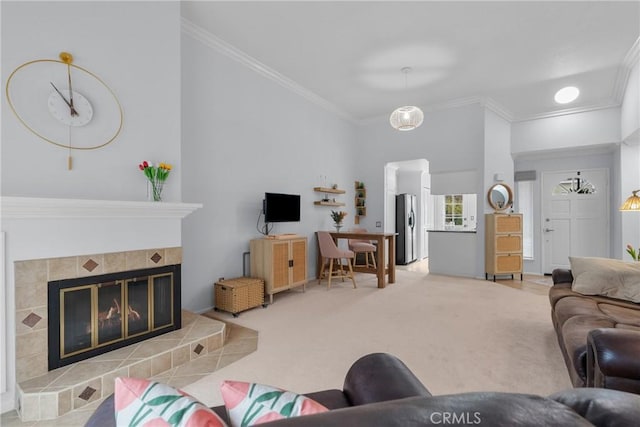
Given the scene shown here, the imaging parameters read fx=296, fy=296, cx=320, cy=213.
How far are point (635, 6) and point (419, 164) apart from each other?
4.25 m

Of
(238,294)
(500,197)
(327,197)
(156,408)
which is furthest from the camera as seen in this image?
(327,197)

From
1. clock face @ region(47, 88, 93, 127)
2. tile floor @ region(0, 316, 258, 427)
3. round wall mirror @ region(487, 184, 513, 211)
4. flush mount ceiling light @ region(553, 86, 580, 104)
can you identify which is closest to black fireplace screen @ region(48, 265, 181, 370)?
tile floor @ region(0, 316, 258, 427)

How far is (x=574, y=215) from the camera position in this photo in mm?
5762

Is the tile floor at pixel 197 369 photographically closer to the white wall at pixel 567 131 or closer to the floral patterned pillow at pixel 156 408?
the floral patterned pillow at pixel 156 408

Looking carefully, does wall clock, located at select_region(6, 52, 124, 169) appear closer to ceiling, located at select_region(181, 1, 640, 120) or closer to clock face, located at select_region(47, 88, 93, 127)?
clock face, located at select_region(47, 88, 93, 127)

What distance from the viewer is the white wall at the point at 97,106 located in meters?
1.83

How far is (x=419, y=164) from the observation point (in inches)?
276

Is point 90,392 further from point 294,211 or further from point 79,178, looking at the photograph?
point 294,211

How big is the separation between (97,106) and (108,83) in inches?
8.3

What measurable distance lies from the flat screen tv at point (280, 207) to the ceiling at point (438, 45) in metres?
1.83

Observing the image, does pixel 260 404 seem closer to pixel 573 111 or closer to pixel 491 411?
pixel 491 411

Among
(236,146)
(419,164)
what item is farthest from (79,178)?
(419,164)

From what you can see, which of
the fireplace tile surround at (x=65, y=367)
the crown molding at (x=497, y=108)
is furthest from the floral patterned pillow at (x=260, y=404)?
the crown molding at (x=497, y=108)

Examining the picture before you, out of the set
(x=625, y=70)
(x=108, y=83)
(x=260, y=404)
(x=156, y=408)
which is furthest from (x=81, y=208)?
(x=625, y=70)
